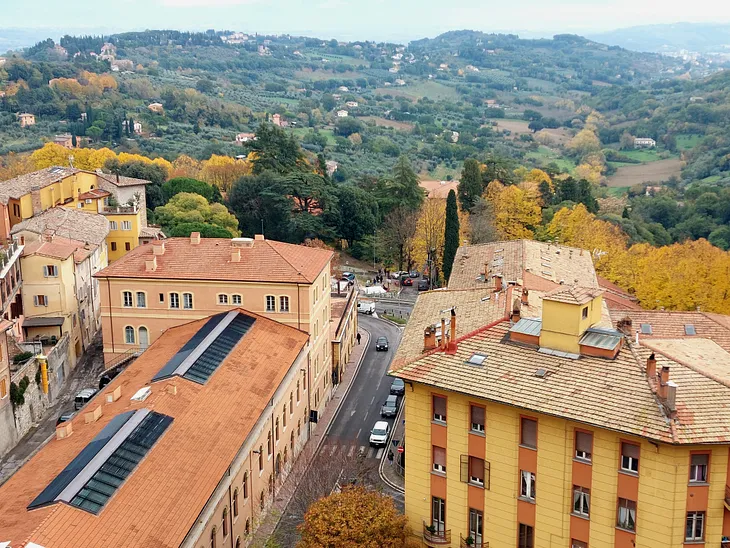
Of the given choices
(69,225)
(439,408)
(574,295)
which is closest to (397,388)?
(439,408)

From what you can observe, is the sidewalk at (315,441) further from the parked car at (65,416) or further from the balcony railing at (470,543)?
the parked car at (65,416)

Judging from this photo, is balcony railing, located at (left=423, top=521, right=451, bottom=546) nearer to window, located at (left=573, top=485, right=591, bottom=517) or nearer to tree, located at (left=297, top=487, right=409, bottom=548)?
tree, located at (left=297, top=487, right=409, bottom=548)

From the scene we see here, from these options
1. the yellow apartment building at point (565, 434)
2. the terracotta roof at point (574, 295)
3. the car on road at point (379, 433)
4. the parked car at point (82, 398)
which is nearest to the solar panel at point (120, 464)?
the yellow apartment building at point (565, 434)

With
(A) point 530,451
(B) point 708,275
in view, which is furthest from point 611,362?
(B) point 708,275

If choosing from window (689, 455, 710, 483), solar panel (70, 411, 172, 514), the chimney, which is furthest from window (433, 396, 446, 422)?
solar panel (70, 411, 172, 514)

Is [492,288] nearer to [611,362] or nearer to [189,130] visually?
[611,362]

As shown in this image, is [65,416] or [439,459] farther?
[65,416]

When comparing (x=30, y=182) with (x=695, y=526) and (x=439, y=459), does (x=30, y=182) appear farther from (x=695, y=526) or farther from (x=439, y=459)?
(x=695, y=526)
